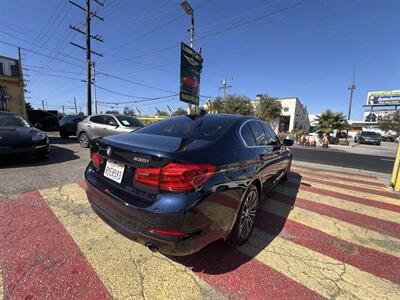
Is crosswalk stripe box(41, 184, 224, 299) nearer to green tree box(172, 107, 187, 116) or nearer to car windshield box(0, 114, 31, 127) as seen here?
car windshield box(0, 114, 31, 127)

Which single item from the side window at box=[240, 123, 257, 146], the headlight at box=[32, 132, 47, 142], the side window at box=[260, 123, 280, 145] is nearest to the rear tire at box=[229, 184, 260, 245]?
the side window at box=[240, 123, 257, 146]

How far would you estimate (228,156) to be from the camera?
89.2 inches

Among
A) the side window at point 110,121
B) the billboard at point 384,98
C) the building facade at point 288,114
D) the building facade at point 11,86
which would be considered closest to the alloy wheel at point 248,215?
the side window at point 110,121

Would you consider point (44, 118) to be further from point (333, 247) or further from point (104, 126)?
point (333, 247)

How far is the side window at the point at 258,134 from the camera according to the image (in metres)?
3.27

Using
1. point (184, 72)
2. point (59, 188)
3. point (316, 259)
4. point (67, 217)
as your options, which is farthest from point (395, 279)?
point (184, 72)

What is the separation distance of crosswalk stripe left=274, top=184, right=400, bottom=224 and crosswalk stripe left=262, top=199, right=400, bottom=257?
76 cm

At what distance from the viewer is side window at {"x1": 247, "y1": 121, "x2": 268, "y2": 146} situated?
10.7ft

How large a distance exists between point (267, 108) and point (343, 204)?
1612 inches

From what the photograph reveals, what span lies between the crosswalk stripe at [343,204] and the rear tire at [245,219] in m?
2.09

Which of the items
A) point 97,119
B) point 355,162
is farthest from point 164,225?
point 355,162

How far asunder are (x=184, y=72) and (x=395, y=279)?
47.0 feet

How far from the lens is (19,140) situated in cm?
514

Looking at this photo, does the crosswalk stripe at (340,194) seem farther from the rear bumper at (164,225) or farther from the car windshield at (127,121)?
the car windshield at (127,121)
